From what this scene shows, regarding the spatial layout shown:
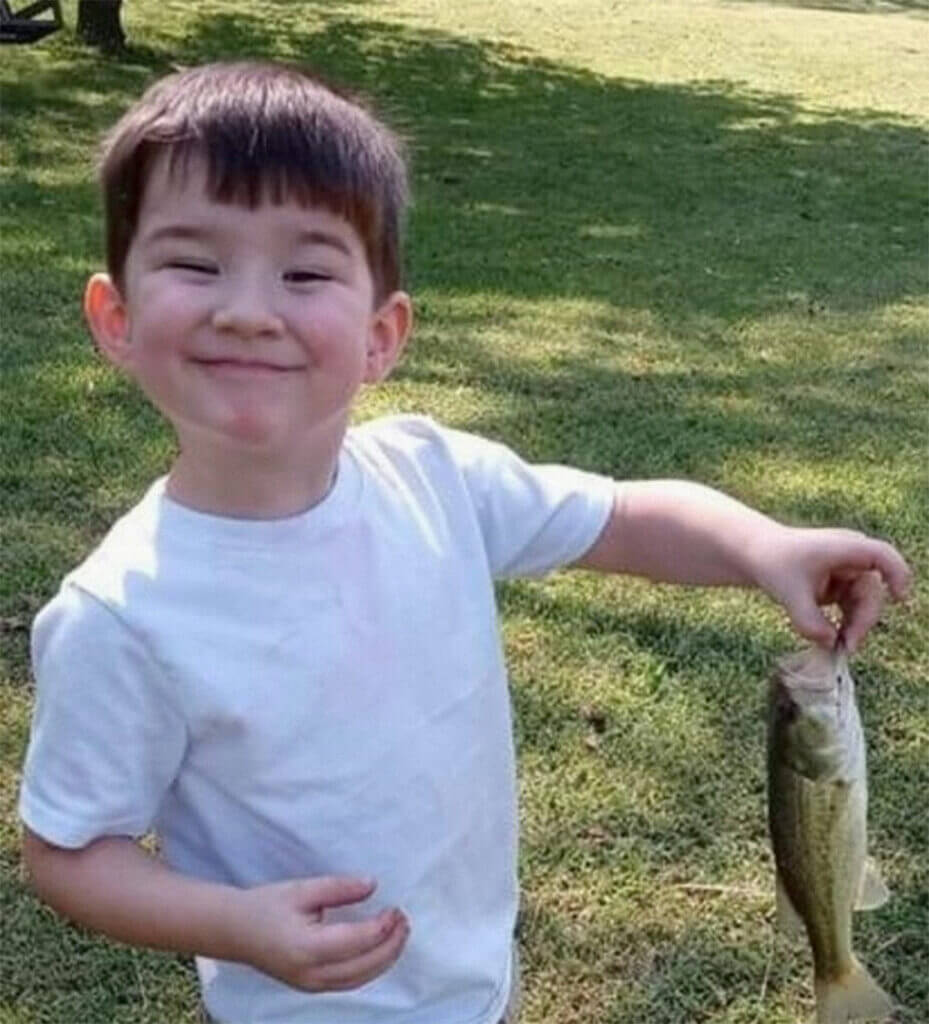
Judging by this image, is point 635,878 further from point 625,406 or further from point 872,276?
point 872,276

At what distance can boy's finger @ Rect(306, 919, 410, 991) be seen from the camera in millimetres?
1468

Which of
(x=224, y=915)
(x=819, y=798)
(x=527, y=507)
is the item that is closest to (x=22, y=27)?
(x=527, y=507)

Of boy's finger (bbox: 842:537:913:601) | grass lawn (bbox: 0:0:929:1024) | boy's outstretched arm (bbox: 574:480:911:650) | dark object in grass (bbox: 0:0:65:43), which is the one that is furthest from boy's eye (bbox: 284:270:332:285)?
dark object in grass (bbox: 0:0:65:43)

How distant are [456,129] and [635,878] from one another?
27.4 feet

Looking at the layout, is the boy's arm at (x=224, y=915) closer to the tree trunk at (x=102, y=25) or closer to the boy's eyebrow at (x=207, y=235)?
the boy's eyebrow at (x=207, y=235)

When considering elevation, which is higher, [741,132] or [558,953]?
[558,953]

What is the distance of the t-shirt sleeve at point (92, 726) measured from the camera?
1527 mm

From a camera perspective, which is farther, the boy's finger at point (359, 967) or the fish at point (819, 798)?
the fish at point (819, 798)

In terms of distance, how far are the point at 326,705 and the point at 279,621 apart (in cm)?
8

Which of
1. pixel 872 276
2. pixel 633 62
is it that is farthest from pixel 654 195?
pixel 633 62

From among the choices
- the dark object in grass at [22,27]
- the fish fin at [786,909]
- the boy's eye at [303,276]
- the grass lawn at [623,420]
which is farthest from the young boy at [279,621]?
the dark object in grass at [22,27]

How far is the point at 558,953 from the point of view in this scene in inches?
117

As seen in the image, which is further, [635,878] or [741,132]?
[741,132]

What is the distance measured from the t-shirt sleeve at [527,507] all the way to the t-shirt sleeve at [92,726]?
0.39 meters
